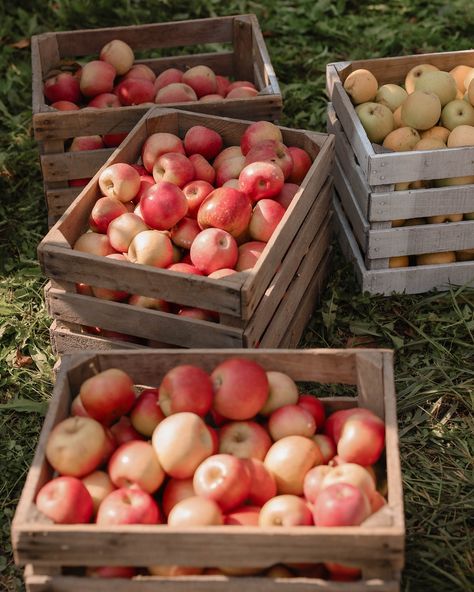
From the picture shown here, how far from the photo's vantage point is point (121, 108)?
14.0 ft

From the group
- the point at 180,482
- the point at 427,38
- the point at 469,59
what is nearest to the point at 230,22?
the point at 469,59

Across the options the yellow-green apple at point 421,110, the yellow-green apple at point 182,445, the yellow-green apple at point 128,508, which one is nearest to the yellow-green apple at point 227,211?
the yellow-green apple at point 182,445

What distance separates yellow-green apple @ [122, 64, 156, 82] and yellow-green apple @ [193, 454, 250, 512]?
9.58 feet

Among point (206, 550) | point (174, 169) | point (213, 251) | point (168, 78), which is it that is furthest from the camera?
point (168, 78)

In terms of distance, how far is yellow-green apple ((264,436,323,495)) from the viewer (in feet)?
8.39

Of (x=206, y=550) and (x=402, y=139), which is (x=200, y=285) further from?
(x=402, y=139)

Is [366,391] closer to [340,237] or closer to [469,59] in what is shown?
[340,237]

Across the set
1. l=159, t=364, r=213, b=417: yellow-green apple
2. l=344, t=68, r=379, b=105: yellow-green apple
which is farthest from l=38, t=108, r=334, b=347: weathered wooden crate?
l=344, t=68, r=379, b=105: yellow-green apple

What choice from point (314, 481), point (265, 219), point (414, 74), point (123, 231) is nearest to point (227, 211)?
point (265, 219)

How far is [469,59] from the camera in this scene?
15.4 ft

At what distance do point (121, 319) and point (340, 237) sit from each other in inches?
62.2

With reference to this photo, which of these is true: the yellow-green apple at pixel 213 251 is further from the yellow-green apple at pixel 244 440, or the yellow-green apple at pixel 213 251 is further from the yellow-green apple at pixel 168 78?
the yellow-green apple at pixel 168 78

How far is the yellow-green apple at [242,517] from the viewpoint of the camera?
2396 millimetres

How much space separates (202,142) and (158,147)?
8.0 inches
